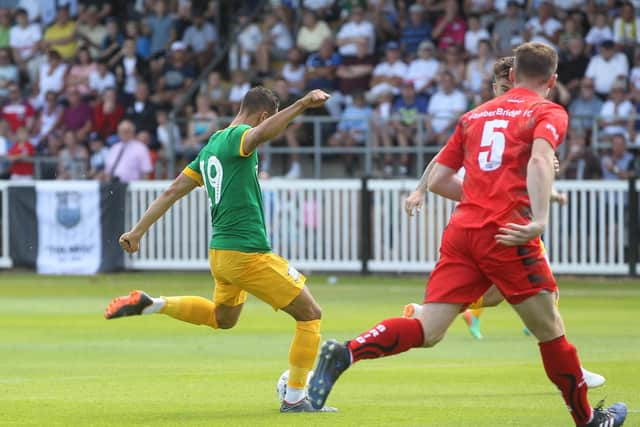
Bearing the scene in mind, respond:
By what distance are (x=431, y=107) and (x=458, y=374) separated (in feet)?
46.6

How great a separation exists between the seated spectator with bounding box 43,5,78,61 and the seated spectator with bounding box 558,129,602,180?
11412 millimetres

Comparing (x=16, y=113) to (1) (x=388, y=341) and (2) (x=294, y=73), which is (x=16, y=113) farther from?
(1) (x=388, y=341)

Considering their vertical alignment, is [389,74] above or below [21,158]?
above

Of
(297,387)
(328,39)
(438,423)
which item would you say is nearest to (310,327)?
(297,387)

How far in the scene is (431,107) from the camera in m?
25.4

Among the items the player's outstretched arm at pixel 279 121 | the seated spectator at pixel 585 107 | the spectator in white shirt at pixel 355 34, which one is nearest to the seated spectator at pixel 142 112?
the spectator in white shirt at pixel 355 34

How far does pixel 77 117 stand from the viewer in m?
28.3

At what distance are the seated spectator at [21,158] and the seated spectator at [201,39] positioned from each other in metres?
3.99

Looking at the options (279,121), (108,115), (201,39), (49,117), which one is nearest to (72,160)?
(108,115)

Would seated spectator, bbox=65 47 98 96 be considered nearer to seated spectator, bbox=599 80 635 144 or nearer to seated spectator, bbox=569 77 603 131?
seated spectator, bbox=569 77 603 131

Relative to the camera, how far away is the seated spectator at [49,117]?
28.6 m

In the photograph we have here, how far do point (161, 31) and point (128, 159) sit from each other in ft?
16.8

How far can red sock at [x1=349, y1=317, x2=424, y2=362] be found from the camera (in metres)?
7.57

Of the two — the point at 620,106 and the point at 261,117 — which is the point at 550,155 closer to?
the point at 261,117
